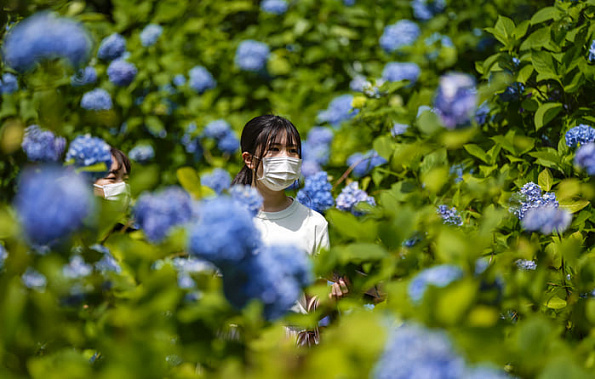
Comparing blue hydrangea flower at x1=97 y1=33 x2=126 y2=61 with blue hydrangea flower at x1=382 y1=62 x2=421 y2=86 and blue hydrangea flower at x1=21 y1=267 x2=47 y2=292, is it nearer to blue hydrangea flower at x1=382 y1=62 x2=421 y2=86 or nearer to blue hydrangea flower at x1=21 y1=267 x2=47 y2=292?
blue hydrangea flower at x1=382 y1=62 x2=421 y2=86

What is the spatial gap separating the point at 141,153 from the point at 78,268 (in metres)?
2.28

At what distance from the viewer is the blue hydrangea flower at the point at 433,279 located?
0.86m

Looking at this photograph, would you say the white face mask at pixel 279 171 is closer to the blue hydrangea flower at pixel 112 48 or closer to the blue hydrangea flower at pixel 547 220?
the blue hydrangea flower at pixel 547 220

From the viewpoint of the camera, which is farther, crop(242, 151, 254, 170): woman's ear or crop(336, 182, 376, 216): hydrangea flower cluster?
crop(336, 182, 376, 216): hydrangea flower cluster

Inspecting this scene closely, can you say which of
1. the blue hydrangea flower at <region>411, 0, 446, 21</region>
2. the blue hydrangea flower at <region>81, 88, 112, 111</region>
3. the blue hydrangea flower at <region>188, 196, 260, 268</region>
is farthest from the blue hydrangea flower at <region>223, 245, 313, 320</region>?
the blue hydrangea flower at <region>411, 0, 446, 21</region>

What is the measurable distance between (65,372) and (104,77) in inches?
115

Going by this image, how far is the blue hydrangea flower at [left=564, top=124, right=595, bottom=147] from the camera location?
1760 millimetres

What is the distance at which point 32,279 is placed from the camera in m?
1.04

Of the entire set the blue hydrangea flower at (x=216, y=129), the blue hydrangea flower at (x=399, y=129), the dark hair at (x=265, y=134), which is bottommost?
the blue hydrangea flower at (x=216, y=129)

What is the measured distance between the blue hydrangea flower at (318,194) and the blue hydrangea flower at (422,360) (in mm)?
1625

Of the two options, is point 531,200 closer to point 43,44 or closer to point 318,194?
point 318,194

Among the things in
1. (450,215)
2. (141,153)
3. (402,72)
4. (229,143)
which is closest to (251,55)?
(229,143)

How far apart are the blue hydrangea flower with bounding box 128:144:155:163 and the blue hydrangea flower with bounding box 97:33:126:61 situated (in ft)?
1.83

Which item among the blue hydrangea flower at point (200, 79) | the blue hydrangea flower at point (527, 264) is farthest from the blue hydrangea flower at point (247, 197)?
the blue hydrangea flower at point (200, 79)
